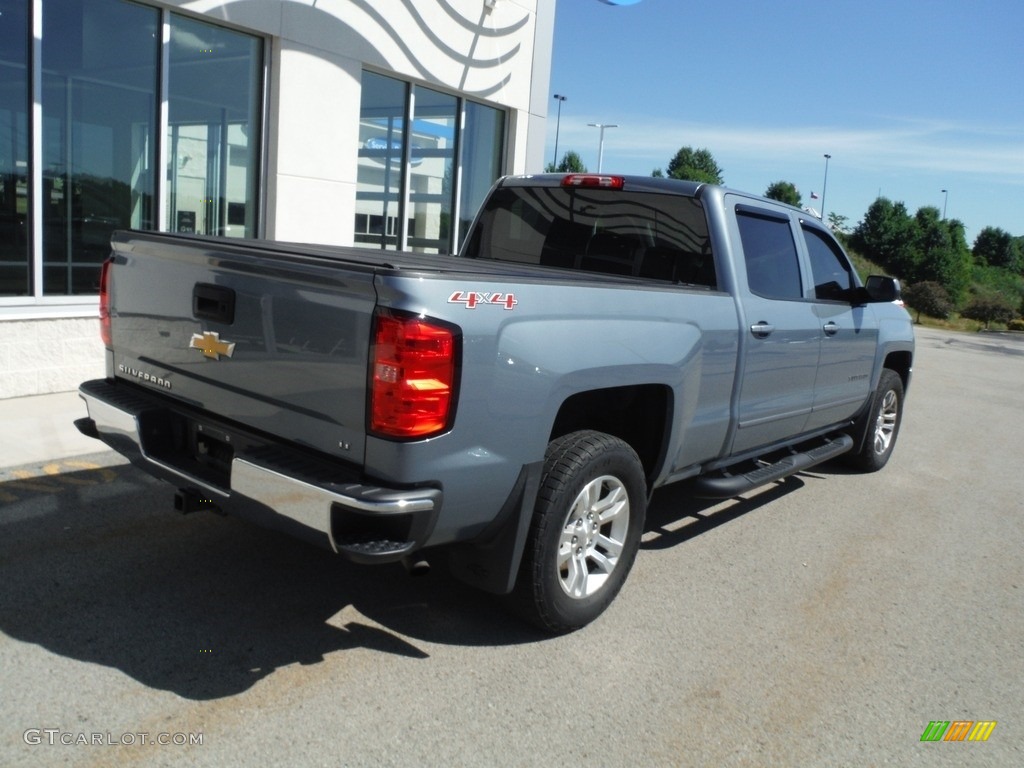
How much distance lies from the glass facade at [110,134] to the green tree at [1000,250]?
95279mm

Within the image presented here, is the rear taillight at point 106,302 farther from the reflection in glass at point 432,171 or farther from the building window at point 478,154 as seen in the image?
the building window at point 478,154

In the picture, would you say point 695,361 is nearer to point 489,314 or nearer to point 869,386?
point 489,314

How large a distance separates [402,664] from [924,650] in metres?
2.27

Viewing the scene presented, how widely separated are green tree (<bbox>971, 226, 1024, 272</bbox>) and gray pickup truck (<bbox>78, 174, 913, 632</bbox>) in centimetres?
9709

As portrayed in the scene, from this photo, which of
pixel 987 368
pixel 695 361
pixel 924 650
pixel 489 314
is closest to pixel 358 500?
pixel 489 314

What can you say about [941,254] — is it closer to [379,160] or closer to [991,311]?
[991,311]

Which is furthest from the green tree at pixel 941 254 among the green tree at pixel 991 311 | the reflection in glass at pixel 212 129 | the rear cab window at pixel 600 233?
the rear cab window at pixel 600 233

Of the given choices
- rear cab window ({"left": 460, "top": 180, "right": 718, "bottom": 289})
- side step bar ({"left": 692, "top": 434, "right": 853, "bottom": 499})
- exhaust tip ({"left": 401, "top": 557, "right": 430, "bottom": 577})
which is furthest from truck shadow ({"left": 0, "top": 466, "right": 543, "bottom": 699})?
rear cab window ({"left": 460, "top": 180, "right": 718, "bottom": 289})

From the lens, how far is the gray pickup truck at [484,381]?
3.07 m

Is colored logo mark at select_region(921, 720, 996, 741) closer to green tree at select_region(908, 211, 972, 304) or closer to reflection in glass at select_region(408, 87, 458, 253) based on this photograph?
reflection in glass at select_region(408, 87, 458, 253)

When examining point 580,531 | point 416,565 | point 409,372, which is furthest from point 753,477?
point 409,372

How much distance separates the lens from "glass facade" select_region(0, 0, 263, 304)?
24.1ft

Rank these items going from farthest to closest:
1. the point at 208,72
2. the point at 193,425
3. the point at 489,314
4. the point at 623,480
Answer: the point at 208,72 < the point at 623,480 < the point at 193,425 < the point at 489,314

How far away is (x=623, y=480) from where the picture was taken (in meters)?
4.02
